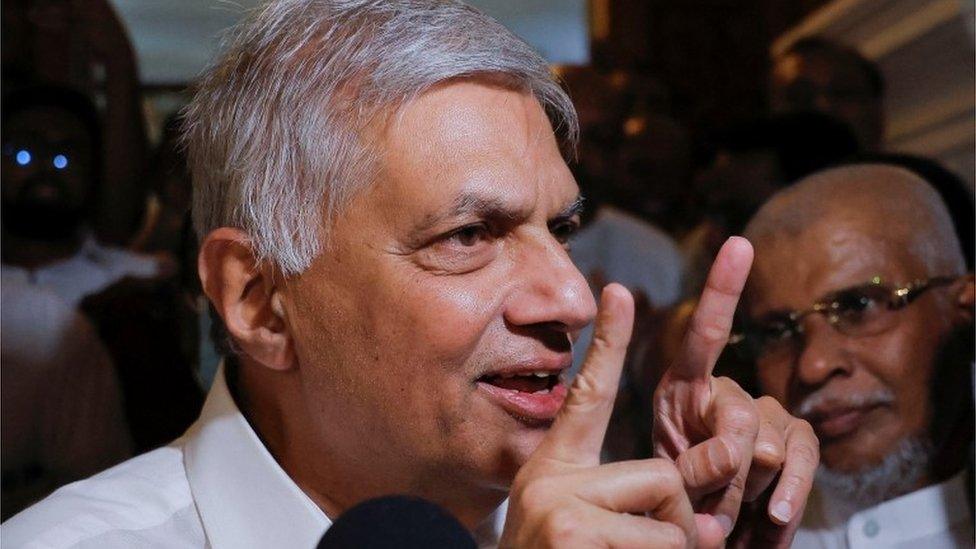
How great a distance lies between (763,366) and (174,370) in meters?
1.02

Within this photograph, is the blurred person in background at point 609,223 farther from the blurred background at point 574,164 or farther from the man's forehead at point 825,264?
the man's forehead at point 825,264

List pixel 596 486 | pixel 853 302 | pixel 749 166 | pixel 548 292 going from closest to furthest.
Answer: pixel 596 486 → pixel 548 292 → pixel 853 302 → pixel 749 166

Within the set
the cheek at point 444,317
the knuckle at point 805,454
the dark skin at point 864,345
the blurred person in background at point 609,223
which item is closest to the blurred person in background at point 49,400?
the cheek at point 444,317

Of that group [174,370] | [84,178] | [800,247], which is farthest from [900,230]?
[84,178]

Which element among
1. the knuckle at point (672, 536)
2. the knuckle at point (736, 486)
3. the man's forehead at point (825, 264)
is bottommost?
the man's forehead at point (825, 264)

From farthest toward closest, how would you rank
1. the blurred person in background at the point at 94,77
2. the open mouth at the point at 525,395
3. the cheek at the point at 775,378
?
the blurred person in background at the point at 94,77 < the cheek at the point at 775,378 < the open mouth at the point at 525,395

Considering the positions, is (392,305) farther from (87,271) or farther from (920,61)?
(920,61)

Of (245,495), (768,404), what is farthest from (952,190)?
(245,495)

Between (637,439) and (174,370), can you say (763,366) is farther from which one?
(174,370)

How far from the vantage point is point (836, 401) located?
83.4 inches

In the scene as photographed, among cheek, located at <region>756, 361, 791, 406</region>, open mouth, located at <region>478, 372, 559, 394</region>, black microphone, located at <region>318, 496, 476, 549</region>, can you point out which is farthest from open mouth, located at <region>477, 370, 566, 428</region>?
cheek, located at <region>756, 361, 791, 406</region>

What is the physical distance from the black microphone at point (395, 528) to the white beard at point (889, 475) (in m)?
1.20

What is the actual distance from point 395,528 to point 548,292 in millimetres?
479

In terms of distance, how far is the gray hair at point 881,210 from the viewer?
2.24 meters
